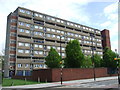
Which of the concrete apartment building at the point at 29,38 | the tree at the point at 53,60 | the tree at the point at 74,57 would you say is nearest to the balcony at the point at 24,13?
the concrete apartment building at the point at 29,38

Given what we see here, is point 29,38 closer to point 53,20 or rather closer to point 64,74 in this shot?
point 53,20

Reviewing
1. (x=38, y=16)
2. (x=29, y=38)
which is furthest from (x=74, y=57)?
(x=38, y=16)

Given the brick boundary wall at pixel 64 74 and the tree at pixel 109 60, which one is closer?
the brick boundary wall at pixel 64 74

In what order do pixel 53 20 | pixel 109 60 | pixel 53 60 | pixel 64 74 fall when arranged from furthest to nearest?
pixel 53 20, pixel 53 60, pixel 109 60, pixel 64 74

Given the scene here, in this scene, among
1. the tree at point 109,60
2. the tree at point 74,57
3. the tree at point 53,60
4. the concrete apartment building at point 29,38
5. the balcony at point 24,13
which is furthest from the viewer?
the balcony at point 24,13

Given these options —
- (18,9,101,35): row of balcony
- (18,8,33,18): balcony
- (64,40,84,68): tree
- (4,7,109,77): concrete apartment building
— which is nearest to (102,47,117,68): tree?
(4,7,109,77): concrete apartment building

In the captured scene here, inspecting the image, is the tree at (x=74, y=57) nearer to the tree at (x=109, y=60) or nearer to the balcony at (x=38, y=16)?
A: the tree at (x=109, y=60)

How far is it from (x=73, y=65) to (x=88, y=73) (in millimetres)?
4215

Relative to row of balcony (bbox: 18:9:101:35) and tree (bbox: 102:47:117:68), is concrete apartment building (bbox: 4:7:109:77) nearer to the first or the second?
row of balcony (bbox: 18:9:101:35)

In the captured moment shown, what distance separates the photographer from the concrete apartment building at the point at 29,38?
5772 cm

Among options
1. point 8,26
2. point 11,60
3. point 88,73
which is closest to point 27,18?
point 8,26

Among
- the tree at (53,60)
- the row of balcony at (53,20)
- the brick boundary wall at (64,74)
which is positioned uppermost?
the row of balcony at (53,20)

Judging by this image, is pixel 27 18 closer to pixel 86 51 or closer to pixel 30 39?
pixel 30 39

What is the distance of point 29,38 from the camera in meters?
63.0
